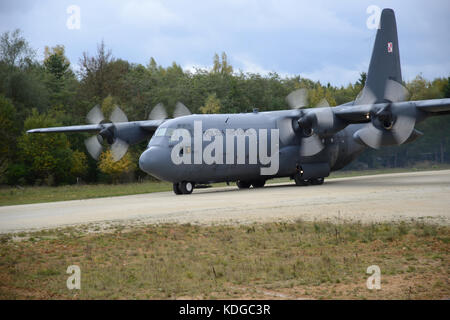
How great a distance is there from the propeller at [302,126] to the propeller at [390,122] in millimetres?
2371

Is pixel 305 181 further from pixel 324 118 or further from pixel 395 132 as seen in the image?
pixel 395 132

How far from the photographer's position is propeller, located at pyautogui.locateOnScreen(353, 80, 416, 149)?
2453 centimetres

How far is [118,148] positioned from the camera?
30250 mm

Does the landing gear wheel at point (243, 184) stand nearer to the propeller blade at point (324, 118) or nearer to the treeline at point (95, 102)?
the propeller blade at point (324, 118)

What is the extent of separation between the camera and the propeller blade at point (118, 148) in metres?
30.2

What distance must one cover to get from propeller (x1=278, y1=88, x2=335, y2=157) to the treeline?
1971 cm

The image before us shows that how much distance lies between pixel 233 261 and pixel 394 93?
62.3 ft

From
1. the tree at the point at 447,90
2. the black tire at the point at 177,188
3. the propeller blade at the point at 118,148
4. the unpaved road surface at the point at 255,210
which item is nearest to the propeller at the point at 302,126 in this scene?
the unpaved road surface at the point at 255,210

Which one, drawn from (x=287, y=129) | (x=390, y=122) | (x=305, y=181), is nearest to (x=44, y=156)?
(x=287, y=129)

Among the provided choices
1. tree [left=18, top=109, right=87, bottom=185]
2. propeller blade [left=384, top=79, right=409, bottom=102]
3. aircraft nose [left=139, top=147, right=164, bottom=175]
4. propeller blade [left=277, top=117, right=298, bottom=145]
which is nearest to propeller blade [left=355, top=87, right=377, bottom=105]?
propeller blade [left=384, top=79, right=409, bottom=102]

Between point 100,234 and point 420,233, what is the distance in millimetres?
7643
